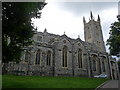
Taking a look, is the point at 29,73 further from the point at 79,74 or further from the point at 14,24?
the point at 14,24

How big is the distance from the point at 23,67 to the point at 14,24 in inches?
864

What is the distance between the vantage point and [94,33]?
6291cm

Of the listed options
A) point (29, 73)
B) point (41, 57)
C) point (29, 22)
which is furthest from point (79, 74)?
point (29, 22)

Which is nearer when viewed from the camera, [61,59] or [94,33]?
[61,59]

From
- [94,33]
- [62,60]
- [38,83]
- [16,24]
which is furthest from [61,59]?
[94,33]

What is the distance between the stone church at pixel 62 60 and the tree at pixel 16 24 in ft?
49.2

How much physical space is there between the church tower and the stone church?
538 inches

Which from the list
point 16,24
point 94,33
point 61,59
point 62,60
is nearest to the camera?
point 16,24

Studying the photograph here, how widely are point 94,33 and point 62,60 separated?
105 ft

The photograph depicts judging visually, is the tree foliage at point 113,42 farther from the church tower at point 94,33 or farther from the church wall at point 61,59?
the church tower at point 94,33

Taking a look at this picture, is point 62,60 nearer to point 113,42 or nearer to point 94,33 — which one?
point 113,42

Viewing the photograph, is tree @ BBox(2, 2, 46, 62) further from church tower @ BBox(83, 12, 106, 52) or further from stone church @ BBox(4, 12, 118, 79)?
church tower @ BBox(83, 12, 106, 52)

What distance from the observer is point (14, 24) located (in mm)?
10898

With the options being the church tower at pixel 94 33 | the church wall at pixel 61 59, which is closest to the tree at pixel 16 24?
the church wall at pixel 61 59
